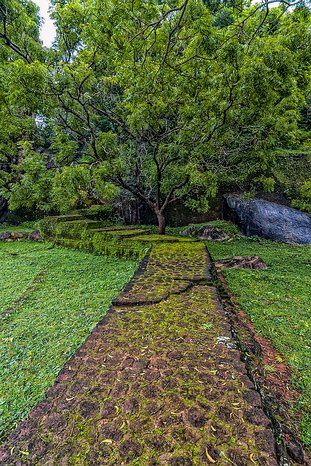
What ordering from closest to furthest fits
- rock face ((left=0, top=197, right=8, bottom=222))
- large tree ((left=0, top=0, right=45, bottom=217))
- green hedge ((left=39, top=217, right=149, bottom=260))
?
large tree ((left=0, top=0, right=45, bottom=217)) < green hedge ((left=39, top=217, right=149, bottom=260)) < rock face ((left=0, top=197, right=8, bottom=222))

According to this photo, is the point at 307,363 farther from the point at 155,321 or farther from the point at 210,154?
the point at 210,154

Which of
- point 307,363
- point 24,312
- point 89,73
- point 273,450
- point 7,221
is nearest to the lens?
point 273,450

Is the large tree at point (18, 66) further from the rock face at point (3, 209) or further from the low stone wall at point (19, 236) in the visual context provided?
the rock face at point (3, 209)

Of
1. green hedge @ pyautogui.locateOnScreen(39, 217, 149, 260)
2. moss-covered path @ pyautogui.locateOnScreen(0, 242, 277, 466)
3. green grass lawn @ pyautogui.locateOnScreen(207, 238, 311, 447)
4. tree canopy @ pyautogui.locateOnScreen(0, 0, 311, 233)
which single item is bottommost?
green grass lawn @ pyautogui.locateOnScreen(207, 238, 311, 447)

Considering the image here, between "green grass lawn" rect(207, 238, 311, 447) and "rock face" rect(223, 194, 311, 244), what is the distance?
3.11ft

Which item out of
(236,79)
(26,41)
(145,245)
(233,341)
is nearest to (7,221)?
(26,41)

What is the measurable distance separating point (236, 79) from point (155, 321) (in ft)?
12.4

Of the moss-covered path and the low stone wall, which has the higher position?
the moss-covered path

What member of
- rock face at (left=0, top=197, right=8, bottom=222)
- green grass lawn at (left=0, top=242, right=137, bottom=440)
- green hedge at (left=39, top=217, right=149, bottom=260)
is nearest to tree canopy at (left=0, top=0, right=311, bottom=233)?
green hedge at (left=39, top=217, right=149, bottom=260)

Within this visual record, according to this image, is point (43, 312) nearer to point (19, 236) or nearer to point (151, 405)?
point (151, 405)

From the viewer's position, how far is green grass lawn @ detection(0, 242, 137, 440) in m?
2.10

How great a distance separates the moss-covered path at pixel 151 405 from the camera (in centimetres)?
110

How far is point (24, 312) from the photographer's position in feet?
11.3

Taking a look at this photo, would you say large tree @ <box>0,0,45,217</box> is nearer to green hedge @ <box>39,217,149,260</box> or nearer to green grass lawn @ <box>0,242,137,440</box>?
green hedge @ <box>39,217,149,260</box>
